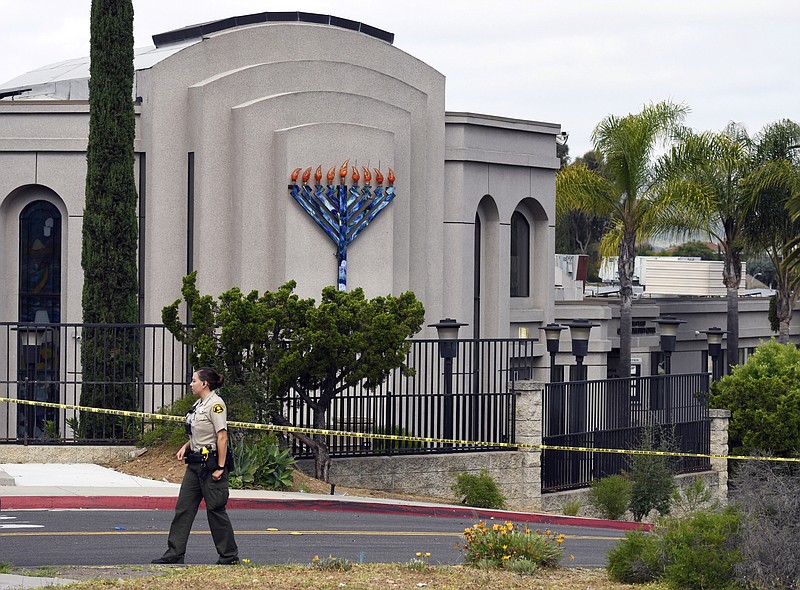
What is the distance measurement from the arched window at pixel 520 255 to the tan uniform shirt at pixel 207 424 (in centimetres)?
2100

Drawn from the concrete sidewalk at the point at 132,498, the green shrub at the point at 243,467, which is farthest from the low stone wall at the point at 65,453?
the green shrub at the point at 243,467

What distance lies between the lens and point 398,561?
1328cm

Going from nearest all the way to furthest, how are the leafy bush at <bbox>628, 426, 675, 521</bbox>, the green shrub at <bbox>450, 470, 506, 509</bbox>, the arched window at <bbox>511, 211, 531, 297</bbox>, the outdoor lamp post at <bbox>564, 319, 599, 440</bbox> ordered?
the green shrub at <bbox>450, 470, 506, 509</bbox> → the leafy bush at <bbox>628, 426, 675, 521</bbox> → the outdoor lamp post at <bbox>564, 319, 599, 440</bbox> → the arched window at <bbox>511, 211, 531, 297</bbox>

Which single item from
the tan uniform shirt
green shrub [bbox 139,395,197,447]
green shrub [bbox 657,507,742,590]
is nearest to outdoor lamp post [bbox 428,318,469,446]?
green shrub [bbox 139,395,197,447]

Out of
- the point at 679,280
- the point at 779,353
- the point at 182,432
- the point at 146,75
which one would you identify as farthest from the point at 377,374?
the point at 679,280

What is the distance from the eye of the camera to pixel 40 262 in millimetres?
27422

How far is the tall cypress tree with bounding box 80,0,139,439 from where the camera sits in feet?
72.8

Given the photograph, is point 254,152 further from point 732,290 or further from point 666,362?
point 732,290

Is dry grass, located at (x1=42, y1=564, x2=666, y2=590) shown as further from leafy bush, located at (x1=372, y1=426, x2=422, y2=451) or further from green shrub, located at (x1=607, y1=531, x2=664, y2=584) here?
leafy bush, located at (x1=372, y1=426, x2=422, y2=451)

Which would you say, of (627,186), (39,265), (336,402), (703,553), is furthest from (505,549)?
(627,186)

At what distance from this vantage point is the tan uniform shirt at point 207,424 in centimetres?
1193

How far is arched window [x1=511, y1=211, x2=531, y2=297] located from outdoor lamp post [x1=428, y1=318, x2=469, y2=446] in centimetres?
920

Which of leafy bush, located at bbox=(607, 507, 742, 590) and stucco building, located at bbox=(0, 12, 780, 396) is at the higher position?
Result: stucco building, located at bbox=(0, 12, 780, 396)

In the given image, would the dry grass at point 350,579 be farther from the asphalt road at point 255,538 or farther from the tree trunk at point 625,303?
the tree trunk at point 625,303
